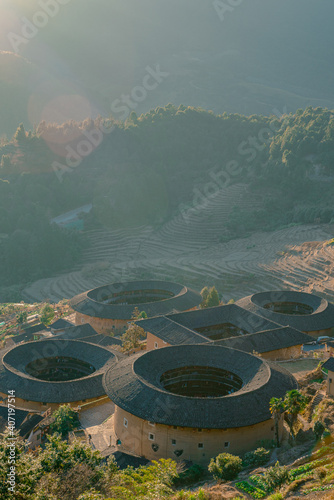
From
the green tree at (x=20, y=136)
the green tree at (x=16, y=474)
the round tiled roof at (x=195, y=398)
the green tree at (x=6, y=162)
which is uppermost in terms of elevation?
the green tree at (x=20, y=136)

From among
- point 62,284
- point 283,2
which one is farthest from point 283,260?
point 283,2

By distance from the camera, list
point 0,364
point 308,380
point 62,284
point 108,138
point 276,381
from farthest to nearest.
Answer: point 108,138 → point 62,284 → point 0,364 → point 308,380 → point 276,381

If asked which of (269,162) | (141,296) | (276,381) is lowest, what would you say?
(141,296)

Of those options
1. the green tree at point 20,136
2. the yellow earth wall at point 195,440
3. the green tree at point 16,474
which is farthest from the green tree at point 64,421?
the green tree at point 20,136

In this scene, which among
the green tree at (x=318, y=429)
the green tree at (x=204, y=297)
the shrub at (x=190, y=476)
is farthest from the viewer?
the green tree at (x=204, y=297)

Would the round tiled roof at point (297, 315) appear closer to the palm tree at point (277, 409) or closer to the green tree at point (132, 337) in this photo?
the green tree at point (132, 337)

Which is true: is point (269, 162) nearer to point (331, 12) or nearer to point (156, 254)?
point (156, 254)
